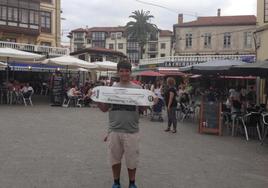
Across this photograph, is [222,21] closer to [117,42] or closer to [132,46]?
[132,46]

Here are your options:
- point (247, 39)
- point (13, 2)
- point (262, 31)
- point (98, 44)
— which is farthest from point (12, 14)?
point (98, 44)

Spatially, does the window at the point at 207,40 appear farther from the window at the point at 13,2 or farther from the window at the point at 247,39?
the window at the point at 13,2

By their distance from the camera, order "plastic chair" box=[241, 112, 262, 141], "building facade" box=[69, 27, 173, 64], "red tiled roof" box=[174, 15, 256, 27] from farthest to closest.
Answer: "building facade" box=[69, 27, 173, 64], "red tiled roof" box=[174, 15, 256, 27], "plastic chair" box=[241, 112, 262, 141]

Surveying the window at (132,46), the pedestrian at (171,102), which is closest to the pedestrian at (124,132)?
the pedestrian at (171,102)

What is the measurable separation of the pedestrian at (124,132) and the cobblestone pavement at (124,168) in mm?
691

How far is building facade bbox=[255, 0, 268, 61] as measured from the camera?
1719 centimetres

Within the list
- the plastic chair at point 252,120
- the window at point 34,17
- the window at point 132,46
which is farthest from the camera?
the window at point 132,46

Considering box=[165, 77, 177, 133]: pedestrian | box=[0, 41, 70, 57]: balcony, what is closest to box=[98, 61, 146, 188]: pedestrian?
box=[165, 77, 177, 133]: pedestrian

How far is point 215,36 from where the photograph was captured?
59.2 metres

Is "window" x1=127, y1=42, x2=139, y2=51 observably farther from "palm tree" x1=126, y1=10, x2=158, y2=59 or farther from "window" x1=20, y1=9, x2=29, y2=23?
"window" x1=20, y1=9, x2=29, y2=23

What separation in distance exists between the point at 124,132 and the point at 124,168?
5.73 ft

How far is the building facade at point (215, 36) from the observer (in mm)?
57719

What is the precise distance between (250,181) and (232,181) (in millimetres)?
306

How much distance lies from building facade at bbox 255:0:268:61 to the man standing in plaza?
44.7 ft
